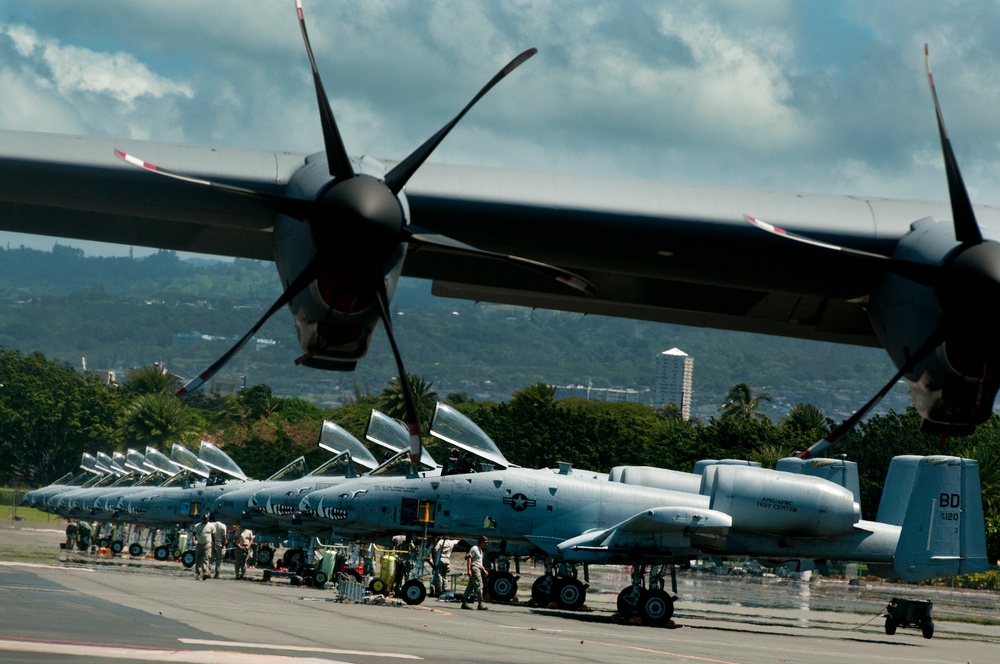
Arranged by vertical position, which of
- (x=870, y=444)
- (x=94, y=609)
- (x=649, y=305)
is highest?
(x=870, y=444)

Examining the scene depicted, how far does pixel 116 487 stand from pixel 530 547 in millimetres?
32302

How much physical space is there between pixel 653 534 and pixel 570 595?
2783 mm

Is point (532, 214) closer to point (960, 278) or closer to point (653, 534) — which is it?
point (960, 278)

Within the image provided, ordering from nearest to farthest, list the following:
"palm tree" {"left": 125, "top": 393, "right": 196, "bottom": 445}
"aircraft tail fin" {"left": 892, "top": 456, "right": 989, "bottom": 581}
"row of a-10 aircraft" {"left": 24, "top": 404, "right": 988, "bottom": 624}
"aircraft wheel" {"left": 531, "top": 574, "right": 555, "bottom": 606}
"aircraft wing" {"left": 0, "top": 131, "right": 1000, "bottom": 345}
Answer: "aircraft wing" {"left": 0, "top": 131, "right": 1000, "bottom": 345}
"row of a-10 aircraft" {"left": 24, "top": 404, "right": 988, "bottom": 624}
"aircraft tail fin" {"left": 892, "top": 456, "right": 989, "bottom": 581}
"aircraft wheel" {"left": 531, "top": 574, "right": 555, "bottom": 606}
"palm tree" {"left": 125, "top": 393, "right": 196, "bottom": 445}

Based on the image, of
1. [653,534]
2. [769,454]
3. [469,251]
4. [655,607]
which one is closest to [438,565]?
[653,534]

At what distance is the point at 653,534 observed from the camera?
2570 cm

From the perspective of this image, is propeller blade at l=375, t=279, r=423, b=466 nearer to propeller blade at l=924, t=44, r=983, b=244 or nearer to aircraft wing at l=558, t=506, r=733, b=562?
propeller blade at l=924, t=44, r=983, b=244

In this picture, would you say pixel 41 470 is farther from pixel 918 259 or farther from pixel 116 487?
pixel 918 259

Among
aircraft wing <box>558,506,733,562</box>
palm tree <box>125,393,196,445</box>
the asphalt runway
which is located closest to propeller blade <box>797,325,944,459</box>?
the asphalt runway

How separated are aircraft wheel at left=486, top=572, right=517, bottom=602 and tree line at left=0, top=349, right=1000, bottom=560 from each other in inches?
429

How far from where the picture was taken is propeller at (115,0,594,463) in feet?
24.1

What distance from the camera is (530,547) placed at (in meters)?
29.3

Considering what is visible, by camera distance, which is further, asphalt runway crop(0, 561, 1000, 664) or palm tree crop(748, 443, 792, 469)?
palm tree crop(748, 443, 792, 469)

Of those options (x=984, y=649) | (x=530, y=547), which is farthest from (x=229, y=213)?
(x=530, y=547)
